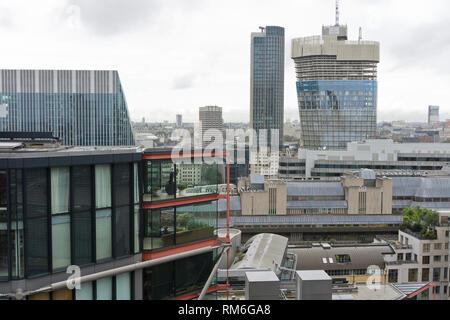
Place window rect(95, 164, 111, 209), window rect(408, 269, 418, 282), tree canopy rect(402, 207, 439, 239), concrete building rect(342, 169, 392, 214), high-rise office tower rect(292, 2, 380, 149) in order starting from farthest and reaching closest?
1. high-rise office tower rect(292, 2, 380, 149)
2. concrete building rect(342, 169, 392, 214)
3. tree canopy rect(402, 207, 439, 239)
4. window rect(408, 269, 418, 282)
5. window rect(95, 164, 111, 209)

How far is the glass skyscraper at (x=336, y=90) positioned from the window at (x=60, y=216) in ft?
264

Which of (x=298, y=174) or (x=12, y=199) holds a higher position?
(x=12, y=199)

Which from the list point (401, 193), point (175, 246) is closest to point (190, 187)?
point (175, 246)

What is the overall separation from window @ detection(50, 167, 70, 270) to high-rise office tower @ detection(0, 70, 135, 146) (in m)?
74.6

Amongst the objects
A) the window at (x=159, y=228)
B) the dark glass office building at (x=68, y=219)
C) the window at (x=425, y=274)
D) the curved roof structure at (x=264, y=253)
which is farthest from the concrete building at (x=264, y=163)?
the dark glass office building at (x=68, y=219)

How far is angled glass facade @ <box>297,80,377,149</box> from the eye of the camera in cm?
8644

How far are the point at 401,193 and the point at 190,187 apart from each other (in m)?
36.8

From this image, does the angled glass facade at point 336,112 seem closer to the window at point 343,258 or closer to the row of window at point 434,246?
the window at point 343,258

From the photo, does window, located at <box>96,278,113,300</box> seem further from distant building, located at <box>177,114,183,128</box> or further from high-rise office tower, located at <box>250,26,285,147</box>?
high-rise office tower, located at <box>250,26,285,147</box>

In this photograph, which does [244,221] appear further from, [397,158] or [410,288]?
[397,158]

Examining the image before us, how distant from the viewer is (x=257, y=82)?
15738 cm

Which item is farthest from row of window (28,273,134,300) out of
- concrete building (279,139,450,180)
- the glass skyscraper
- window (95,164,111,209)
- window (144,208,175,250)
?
the glass skyscraper

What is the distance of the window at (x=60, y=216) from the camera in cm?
648

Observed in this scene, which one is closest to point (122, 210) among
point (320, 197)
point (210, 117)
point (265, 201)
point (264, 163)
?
point (265, 201)
